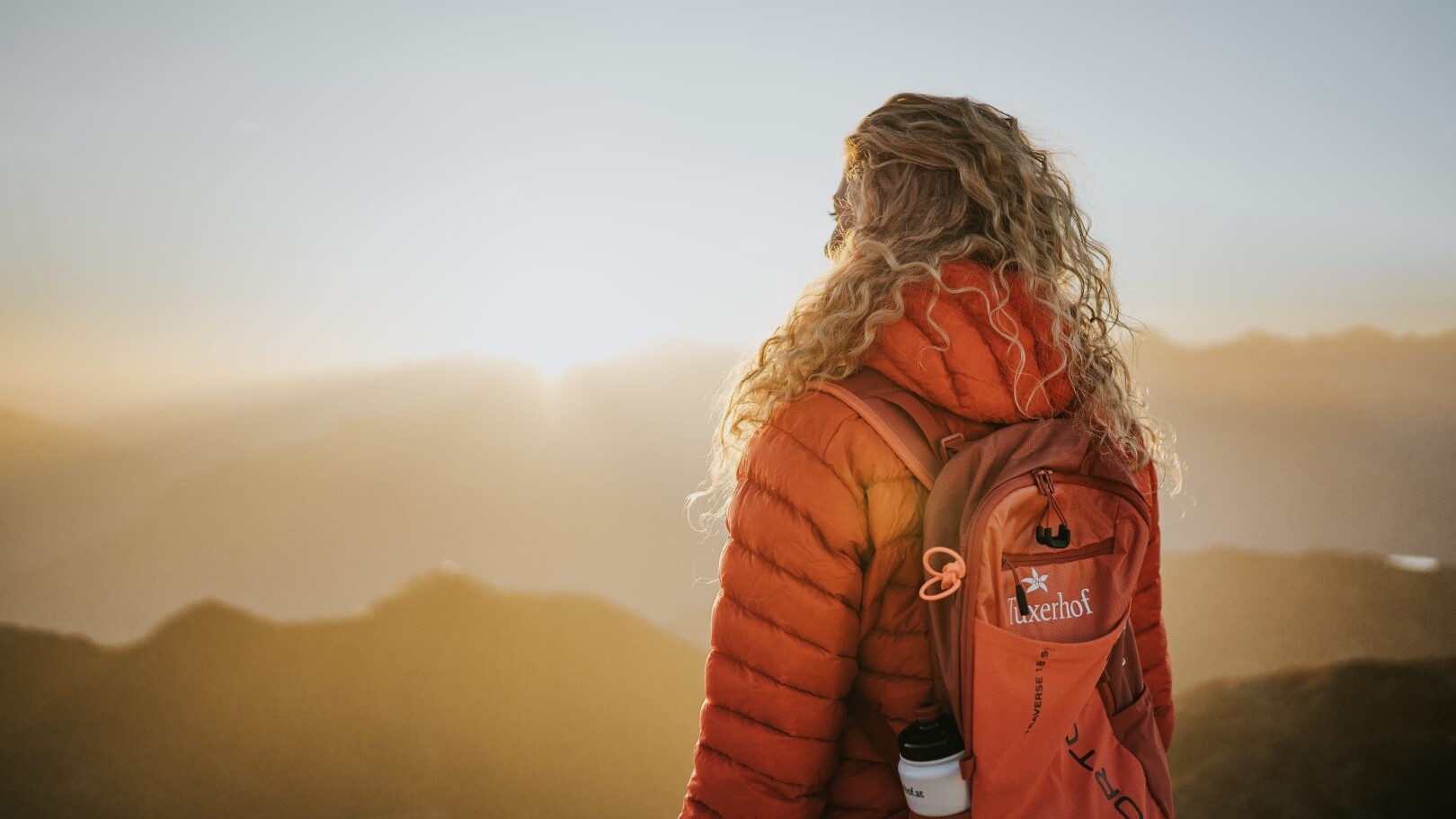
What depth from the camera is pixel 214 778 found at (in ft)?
12.3

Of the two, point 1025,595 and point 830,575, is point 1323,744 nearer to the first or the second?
point 1025,595

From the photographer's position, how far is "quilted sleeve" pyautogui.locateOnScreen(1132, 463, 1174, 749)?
176 centimetres

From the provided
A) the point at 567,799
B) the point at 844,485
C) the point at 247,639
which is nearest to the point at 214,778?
the point at 247,639

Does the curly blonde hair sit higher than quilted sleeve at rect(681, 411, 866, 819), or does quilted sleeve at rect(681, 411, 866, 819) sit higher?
the curly blonde hair

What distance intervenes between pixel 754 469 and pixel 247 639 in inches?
161

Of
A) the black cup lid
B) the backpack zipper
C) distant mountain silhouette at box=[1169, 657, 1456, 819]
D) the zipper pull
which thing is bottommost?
distant mountain silhouette at box=[1169, 657, 1456, 819]

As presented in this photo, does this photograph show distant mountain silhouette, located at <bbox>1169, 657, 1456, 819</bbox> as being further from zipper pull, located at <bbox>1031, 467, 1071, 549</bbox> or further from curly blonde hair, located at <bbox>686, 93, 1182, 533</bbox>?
zipper pull, located at <bbox>1031, 467, 1071, 549</bbox>

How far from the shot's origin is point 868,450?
1222 mm

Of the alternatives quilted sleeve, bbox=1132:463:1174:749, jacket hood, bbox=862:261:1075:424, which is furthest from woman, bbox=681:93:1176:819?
quilted sleeve, bbox=1132:463:1174:749

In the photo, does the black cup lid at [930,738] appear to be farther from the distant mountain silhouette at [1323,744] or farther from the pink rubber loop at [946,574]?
the distant mountain silhouette at [1323,744]

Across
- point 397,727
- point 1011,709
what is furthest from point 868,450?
point 397,727

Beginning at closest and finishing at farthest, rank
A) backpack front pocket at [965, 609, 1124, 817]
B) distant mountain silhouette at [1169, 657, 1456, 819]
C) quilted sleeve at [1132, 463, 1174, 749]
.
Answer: backpack front pocket at [965, 609, 1124, 817] → quilted sleeve at [1132, 463, 1174, 749] → distant mountain silhouette at [1169, 657, 1456, 819]

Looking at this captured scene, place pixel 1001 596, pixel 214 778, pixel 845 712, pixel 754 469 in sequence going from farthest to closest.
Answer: pixel 214 778 < pixel 845 712 < pixel 754 469 < pixel 1001 596

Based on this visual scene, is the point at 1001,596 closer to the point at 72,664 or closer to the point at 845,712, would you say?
the point at 845,712
